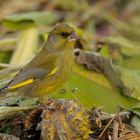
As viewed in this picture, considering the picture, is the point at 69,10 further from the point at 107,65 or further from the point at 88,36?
the point at 107,65

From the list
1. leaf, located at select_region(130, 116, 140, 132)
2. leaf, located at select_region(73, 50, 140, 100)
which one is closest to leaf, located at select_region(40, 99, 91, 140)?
leaf, located at select_region(130, 116, 140, 132)

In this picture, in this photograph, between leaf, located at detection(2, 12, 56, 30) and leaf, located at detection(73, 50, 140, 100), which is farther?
leaf, located at detection(2, 12, 56, 30)

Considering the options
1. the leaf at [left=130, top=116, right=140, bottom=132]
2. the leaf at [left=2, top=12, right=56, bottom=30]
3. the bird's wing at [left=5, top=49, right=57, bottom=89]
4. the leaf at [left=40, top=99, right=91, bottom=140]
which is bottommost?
the leaf at [left=40, top=99, right=91, bottom=140]

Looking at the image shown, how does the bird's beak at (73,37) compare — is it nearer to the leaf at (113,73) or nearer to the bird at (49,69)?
the bird at (49,69)

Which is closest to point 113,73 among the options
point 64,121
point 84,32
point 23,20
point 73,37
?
point 73,37

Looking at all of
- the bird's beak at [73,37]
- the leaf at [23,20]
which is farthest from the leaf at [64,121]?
the leaf at [23,20]

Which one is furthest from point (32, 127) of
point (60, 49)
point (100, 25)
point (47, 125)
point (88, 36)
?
point (100, 25)

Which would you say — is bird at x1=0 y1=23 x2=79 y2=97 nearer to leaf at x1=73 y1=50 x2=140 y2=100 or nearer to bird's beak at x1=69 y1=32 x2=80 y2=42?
bird's beak at x1=69 y1=32 x2=80 y2=42
